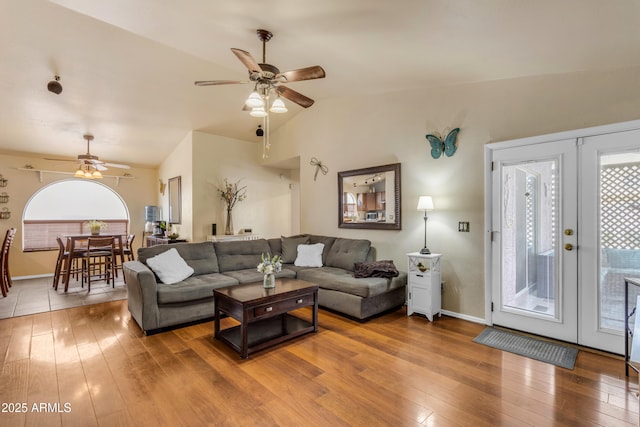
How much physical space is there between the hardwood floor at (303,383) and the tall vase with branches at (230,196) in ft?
10.2

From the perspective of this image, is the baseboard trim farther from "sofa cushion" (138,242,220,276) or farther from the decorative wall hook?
"sofa cushion" (138,242,220,276)

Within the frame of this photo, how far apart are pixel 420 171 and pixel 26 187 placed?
7348 mm

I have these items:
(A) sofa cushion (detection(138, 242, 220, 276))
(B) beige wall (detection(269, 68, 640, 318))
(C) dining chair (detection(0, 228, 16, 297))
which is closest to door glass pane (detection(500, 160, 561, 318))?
(B) beige wall (detection(269, 68, 640, 318))

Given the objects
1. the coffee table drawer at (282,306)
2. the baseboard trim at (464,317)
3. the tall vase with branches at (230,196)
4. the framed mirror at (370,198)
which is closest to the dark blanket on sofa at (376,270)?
Answer: the framed mirror at (370,198)

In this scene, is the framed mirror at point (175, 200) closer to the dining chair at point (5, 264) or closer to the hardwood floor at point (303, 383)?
the dining chair at point (5, 264)

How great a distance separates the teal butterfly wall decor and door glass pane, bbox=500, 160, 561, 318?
2.12 ft

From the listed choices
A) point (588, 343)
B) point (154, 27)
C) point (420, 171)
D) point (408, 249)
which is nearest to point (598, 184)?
point (588, 343)

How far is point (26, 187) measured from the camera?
231 inches

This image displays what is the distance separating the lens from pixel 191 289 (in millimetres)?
3400

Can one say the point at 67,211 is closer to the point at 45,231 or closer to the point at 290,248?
the point at 45,231

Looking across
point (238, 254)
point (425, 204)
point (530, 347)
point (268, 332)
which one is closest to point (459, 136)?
point (425, 204)

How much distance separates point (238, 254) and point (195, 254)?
634mm

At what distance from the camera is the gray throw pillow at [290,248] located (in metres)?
4.96

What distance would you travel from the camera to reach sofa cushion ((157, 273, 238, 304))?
326 cm
